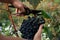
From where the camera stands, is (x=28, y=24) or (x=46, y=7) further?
(x=46, y=7)

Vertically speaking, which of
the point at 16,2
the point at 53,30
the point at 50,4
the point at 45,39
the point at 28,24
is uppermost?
the point at 16,2

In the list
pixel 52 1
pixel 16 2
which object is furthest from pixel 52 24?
pixel 16 2

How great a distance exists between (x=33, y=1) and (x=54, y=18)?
0.90 feet

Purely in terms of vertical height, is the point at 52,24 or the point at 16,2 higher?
the point at 16,2

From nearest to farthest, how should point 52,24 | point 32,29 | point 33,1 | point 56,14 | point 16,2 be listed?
point 16,2
point 32,29
point 33,1
point 52,24
point 56,14

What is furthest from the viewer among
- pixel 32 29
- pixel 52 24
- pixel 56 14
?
pixel 56 14

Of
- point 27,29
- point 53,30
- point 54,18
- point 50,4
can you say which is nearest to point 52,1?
point 50,4

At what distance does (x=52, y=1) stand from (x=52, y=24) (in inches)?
12.4

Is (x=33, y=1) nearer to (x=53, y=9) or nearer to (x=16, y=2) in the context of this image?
(x=53, y=9)

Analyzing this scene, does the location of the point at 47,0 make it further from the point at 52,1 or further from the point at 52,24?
the point at 52,24

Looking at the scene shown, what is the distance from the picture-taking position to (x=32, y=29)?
0.96 metres

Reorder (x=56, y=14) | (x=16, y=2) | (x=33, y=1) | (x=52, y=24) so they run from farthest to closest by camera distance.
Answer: (x=56, y=14), (x=52, y=24), (x=33, y=1), (x=16, y=2)

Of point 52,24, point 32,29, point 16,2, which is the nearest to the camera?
point 16,2

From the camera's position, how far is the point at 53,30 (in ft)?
4.89
